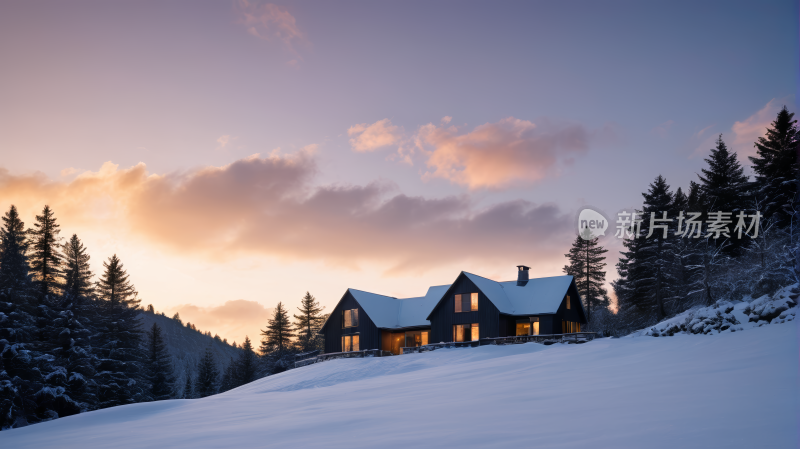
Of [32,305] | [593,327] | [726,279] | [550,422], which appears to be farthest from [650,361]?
[593,327]

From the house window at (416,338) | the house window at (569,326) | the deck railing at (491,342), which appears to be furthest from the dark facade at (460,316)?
the house window at (569,326)

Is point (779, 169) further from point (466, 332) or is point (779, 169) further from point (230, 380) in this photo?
point (230, 380)

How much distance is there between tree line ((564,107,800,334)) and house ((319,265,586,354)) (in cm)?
714

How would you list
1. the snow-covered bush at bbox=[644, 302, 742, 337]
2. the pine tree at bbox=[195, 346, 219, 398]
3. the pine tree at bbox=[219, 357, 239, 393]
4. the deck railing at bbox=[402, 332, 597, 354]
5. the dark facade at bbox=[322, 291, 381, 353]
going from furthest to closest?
the pine tree at bbox=[219, 357, 239, 393] → the pine tree at bbox=[195, 346, 219, 398] → the dark facade at bbox=[322, 291, 381, 353] → the deck railing at bbox=[402, 332, 597, 354] → the snow-covered bush at bbox=[644, 302, 742, 337]

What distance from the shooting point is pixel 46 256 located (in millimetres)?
38688

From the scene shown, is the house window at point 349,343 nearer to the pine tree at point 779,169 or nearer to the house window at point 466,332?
the house window at point 466,332

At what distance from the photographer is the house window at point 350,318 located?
1740 inches

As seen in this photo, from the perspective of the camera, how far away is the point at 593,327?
60344 millimetres

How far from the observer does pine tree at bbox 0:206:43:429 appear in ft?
101

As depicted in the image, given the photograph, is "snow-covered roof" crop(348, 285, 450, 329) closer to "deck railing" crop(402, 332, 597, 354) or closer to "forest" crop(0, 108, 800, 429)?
"deck railing" crop(402, 332, 597, 354)

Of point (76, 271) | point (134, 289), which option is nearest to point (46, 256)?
point (76, 271)

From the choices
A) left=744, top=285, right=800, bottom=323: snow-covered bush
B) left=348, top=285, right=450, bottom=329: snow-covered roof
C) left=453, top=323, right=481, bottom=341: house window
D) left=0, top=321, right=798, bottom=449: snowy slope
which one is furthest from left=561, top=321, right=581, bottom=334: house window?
left=0, top=321, right=798, bottom=449: snowy slope

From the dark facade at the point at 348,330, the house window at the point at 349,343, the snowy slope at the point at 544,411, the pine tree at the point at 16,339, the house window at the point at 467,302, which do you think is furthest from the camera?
the house window at the point at 349,343

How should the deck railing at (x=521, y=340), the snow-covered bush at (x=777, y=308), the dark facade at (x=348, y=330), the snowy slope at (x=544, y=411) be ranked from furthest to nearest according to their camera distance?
the dark facade at (x=348, y=330)
the deck railing at (x=521, y=340)
the snow-covered bush at (x=777, y=308)
the snowy slope at (x=544, y=411)
